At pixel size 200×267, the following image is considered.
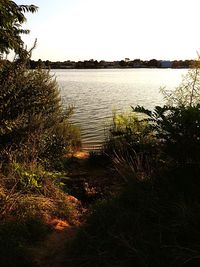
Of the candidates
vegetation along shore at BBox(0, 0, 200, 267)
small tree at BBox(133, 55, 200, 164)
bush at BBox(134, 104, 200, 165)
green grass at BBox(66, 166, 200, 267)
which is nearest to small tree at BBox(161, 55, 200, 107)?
vegetation along shore at BBox(0, 0, 200, 267)

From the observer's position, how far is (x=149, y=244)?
450 centimetres

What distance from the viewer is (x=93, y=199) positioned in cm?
833

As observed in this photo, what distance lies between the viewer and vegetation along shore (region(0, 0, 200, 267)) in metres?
4.57

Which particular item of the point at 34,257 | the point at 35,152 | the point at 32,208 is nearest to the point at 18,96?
the point at 35,152

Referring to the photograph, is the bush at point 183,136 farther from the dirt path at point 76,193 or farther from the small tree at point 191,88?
the small tree at point 191,88

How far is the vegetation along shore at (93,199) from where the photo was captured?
4570 millimetres

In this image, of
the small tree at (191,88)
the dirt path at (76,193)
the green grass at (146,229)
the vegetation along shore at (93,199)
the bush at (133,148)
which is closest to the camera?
the green grass at (146,229)

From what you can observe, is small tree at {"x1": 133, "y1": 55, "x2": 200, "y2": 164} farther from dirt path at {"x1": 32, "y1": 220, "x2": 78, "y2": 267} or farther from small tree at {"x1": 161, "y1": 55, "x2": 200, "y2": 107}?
small tree at {"x1": 161, "y1": 55, "x2": 200, "y2": 107}

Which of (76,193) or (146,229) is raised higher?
(146,229)

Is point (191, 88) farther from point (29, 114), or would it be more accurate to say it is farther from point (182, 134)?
point (182, 134)

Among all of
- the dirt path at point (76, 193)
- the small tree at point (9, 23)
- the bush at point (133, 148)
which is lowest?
the dirt path at point (76, 193)

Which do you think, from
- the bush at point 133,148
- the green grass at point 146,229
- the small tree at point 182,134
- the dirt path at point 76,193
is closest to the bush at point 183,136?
the small tree at point 182,134

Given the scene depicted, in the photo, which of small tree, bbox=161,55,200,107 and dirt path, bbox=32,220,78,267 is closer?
dirt path, bbox=32,220,78,267

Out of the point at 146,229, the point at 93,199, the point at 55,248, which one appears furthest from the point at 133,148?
the point at 146,229
